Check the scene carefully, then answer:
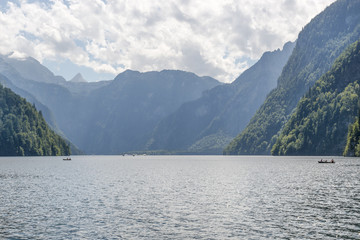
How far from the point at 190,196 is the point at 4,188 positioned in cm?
4135

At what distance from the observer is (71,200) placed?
68.3 metres

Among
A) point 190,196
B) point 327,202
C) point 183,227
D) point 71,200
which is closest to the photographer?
point 183,227

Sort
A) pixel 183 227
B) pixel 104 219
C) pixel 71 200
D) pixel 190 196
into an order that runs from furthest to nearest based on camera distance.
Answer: pixel 190 196 < pixel 71 200 < pixel 104 219 < pixel 183 227

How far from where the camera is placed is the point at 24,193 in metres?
77.5

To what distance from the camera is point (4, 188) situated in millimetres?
85562

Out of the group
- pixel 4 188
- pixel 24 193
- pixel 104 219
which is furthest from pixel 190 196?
pixel 4 188

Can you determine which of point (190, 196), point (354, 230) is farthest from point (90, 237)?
point (190, 196)

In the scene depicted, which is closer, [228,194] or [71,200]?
[71,200]

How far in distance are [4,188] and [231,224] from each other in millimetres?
58408

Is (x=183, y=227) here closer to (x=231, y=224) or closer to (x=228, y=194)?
(x=231, y=224)

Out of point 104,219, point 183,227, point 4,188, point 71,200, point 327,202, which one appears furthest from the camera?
point 4,188

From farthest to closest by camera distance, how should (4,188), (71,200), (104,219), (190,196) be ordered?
(4,188), (190,196), (71,200), (104,219)

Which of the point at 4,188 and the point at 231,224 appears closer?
the point at 231,224

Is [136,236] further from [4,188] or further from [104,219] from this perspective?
[4,188]
